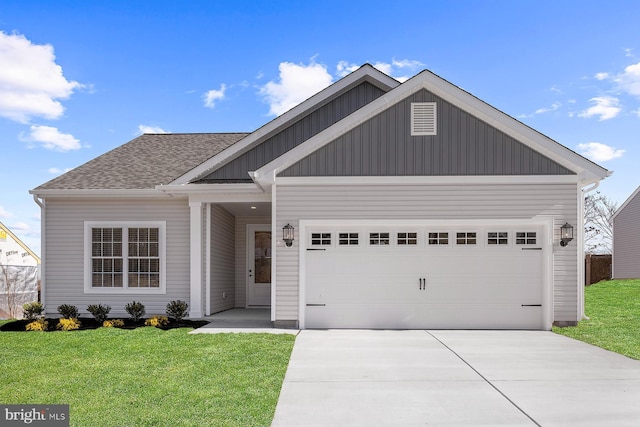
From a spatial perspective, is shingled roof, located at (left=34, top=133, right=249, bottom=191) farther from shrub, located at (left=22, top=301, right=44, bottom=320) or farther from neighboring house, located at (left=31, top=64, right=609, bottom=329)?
neighboring house, located at (left=31, top=64, right=609, bottom=329)

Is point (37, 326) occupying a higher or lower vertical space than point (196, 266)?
lower

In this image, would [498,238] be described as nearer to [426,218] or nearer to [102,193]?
[426,218]

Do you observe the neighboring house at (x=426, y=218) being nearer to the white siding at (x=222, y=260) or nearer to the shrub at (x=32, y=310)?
the white siding at (x=222, y=260)

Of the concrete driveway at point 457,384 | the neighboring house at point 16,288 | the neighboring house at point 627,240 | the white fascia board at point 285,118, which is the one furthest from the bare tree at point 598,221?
the neighboring house at point 16,288

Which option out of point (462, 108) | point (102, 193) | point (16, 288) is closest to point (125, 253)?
point (102, 193)

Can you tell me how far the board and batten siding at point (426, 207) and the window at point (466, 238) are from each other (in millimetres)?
373

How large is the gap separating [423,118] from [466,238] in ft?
8.61

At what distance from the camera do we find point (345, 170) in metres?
10.5

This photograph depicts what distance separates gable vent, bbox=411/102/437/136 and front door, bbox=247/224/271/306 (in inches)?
241

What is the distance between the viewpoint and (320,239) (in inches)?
418

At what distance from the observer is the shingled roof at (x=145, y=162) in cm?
Answer: 1253

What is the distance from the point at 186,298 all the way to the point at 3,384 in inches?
246

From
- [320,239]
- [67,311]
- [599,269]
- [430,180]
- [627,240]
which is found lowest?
[599,269]

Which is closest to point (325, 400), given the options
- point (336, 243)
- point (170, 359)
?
point (170, 359)
